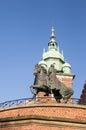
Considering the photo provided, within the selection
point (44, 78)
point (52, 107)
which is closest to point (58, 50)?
point (44, 78)

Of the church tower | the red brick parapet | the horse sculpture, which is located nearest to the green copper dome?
the church tower

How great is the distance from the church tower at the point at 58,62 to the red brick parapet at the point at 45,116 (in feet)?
90.1

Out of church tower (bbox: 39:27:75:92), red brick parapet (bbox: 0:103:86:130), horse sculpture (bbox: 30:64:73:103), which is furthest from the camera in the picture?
church tower (bbox: 39:27:75:92)

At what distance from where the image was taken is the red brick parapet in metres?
19.8

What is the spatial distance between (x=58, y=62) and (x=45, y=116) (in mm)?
30642

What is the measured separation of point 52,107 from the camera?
2048 cm

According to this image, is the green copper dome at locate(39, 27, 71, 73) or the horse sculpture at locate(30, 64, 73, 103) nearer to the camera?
the horse sculpture at locate(30, 64, 73, 103)

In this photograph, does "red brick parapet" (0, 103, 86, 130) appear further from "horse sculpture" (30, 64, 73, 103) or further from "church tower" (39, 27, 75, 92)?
"church tower" (39, 27, 75, 92)

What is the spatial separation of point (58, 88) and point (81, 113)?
10.2 feet

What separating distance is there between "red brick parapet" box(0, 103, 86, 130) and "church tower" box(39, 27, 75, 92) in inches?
1081

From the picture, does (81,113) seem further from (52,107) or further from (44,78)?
(44,78)

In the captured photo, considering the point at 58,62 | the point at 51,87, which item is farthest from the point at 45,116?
the point at 58,62

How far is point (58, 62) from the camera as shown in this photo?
1983 inches

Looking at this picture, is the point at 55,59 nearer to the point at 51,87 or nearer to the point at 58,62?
the point at 58,62
